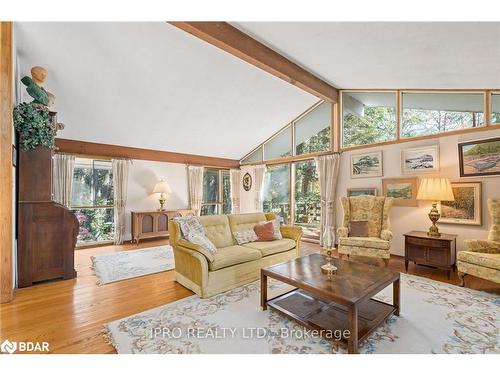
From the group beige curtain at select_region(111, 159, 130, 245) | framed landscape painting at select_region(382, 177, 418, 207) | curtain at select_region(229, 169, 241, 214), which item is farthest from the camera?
curtain at select_region(229, 169, 241, 214)

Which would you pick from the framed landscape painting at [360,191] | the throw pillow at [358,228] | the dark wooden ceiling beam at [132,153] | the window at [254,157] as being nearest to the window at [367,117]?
the framed landscape painting at [360,191]

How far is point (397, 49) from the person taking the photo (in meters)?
2.97

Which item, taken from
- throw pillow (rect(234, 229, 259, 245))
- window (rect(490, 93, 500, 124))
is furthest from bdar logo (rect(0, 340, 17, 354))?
window (rect(490, 93, 500, 124))

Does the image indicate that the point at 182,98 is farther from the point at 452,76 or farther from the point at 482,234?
the point at 482,234

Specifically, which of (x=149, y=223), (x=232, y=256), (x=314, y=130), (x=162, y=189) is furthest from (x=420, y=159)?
(x=149, y=223)

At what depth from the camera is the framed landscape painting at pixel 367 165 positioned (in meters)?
4.89

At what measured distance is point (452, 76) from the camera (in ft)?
11.4

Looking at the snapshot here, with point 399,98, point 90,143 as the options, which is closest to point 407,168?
point 399,98

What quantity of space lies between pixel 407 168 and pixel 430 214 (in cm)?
101

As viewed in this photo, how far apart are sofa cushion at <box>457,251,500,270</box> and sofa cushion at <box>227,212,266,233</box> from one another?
2.78 m

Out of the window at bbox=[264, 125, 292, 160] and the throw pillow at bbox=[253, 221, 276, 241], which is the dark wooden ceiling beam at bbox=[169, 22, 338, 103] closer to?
the window at bbox=[264, 125, 292, 160]

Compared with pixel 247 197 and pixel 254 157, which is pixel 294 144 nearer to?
pixel 254 157

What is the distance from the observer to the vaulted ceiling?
9.24 ft

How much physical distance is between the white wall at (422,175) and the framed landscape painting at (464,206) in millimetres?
74
